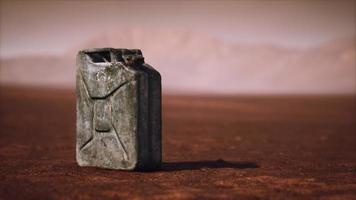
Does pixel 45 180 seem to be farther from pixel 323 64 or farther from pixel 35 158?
pixel 323 64

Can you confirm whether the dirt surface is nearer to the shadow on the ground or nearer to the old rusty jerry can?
the shadow on the ground

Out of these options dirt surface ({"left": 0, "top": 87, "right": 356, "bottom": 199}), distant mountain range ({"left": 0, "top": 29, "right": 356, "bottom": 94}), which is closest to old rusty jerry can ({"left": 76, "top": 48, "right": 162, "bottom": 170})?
dirt surface ({"left": 0, "top": 87, "right": 356, "bottom": 199})

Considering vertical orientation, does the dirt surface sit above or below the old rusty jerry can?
below

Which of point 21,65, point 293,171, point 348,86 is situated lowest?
point 293,171

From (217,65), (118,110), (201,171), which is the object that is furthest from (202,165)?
(217,65)

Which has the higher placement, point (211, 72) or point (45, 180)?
point (211, 72)

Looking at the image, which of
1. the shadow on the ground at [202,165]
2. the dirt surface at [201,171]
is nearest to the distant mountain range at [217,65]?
the dirt surface at [201,171]

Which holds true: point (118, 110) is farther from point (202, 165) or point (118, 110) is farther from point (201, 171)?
point (202, 165)

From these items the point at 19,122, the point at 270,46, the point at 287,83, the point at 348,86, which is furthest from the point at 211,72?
the point at 19,122
